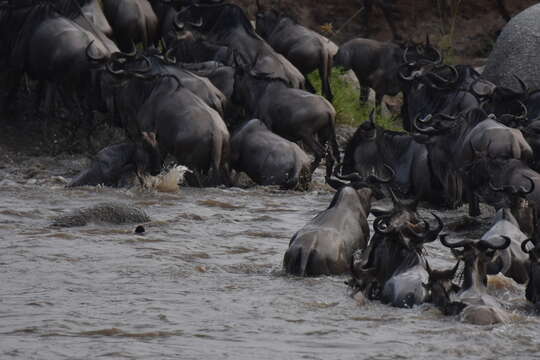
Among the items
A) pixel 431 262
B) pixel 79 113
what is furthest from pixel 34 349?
pixel 79 113

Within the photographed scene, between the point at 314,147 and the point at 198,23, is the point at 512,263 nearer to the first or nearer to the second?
the point at 314,147

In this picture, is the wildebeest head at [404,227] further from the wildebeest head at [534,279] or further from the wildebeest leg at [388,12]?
the wildebeest leg at [388,12]

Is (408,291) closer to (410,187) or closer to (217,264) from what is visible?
(217,264)

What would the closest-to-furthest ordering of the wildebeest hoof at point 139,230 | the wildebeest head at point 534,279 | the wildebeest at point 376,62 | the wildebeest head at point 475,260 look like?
the wildebeest head at point 475,260 < the wildebeest head at point 534,279 < the wildebeest hoof at point 139,230 < the wildebeest at point 376,62

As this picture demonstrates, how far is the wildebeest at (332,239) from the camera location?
8.09 meters

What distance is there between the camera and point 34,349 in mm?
6219

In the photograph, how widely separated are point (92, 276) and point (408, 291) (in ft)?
6.58

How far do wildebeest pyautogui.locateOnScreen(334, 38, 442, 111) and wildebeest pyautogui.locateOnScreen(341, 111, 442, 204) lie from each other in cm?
482

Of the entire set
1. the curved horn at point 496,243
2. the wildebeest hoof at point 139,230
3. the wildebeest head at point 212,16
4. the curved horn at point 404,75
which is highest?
the wildebeest head at point 212,16

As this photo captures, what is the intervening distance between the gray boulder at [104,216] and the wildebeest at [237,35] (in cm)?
530

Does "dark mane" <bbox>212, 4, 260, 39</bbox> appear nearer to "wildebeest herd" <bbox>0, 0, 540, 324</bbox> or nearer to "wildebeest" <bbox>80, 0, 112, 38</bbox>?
"wildebeest herd" <bbox>0, 0, 540, 324</bbox>

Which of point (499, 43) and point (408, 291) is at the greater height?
point (499, 43)

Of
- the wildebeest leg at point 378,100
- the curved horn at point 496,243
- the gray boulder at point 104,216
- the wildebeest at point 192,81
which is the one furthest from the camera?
the wildebeest leg at point 378,100

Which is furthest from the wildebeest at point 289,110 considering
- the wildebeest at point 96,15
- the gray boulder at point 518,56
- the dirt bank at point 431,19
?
the dirt bank at point 431,19
